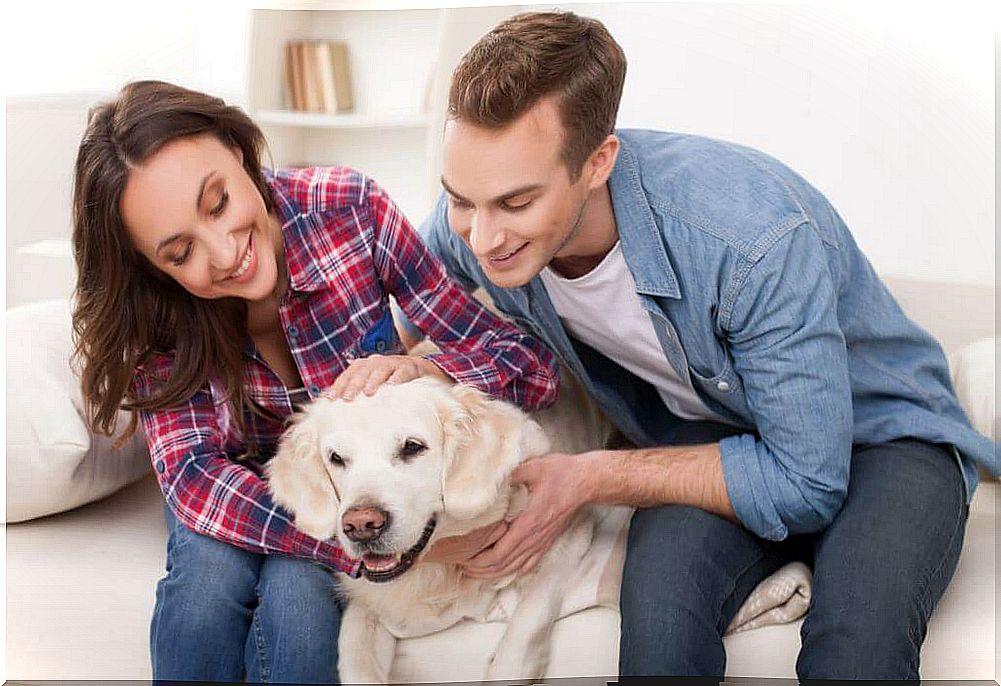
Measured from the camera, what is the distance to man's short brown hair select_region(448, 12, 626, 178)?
1.02 m

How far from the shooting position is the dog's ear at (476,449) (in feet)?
3.59

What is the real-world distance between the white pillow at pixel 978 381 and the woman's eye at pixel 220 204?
89cm

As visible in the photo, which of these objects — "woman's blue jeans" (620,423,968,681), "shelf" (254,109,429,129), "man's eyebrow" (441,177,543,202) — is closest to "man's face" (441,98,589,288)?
"man's eyebrow" (441,177,543,202)

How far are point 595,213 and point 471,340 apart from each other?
20cm

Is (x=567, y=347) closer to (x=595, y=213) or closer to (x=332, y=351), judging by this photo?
(x=595, y=213)

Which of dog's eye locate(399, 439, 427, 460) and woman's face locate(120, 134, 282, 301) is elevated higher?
woman's face locate(120, 134, 282, 301)

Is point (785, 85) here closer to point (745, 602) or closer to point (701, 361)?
point (701, 361)

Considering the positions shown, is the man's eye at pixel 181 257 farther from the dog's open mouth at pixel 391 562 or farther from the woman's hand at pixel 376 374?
the dog's open mouth at pixel 391 562

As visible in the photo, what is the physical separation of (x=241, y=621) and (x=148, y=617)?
118 millimetres

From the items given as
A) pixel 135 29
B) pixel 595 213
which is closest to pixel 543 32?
pixel 595 213

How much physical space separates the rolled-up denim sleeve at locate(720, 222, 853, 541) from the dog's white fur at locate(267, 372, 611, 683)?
196mm

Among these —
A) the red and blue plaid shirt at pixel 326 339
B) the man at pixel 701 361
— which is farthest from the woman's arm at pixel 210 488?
the man at pixel 701 361

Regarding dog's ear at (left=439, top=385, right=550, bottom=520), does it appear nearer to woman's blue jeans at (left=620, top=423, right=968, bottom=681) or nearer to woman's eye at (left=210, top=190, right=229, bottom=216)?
woman's blue jeans at (left=620, top=423, right=968, bottom=681)

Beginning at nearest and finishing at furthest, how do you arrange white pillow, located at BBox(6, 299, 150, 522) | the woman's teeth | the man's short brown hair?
Answer: the man's short brown hair
the woman's teeth
white pillow, located at BBox(6, 299, 150, 522)
